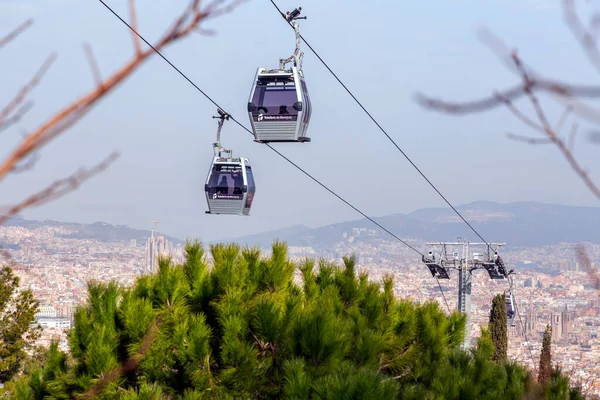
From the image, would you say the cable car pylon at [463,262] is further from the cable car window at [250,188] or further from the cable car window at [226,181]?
the cable car window at [226,181]

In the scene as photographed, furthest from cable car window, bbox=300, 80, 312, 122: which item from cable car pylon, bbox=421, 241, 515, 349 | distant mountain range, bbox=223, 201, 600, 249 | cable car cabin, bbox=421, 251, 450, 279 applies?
distant mountain range, bbox=223, 201, 600, 249

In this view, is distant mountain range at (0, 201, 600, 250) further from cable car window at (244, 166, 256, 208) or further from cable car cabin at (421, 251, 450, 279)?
cable car window at (244, 166, 256, 208)

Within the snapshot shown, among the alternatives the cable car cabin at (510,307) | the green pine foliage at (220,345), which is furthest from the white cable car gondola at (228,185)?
the cable car cabin at (510,307)

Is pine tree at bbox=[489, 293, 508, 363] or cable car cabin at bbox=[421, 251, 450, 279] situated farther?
cable car cabin at bbox=[421, 251, 450, 279]

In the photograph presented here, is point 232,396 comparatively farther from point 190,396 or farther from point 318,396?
point 318,396

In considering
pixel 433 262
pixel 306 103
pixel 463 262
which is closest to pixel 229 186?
pixel 306 103
